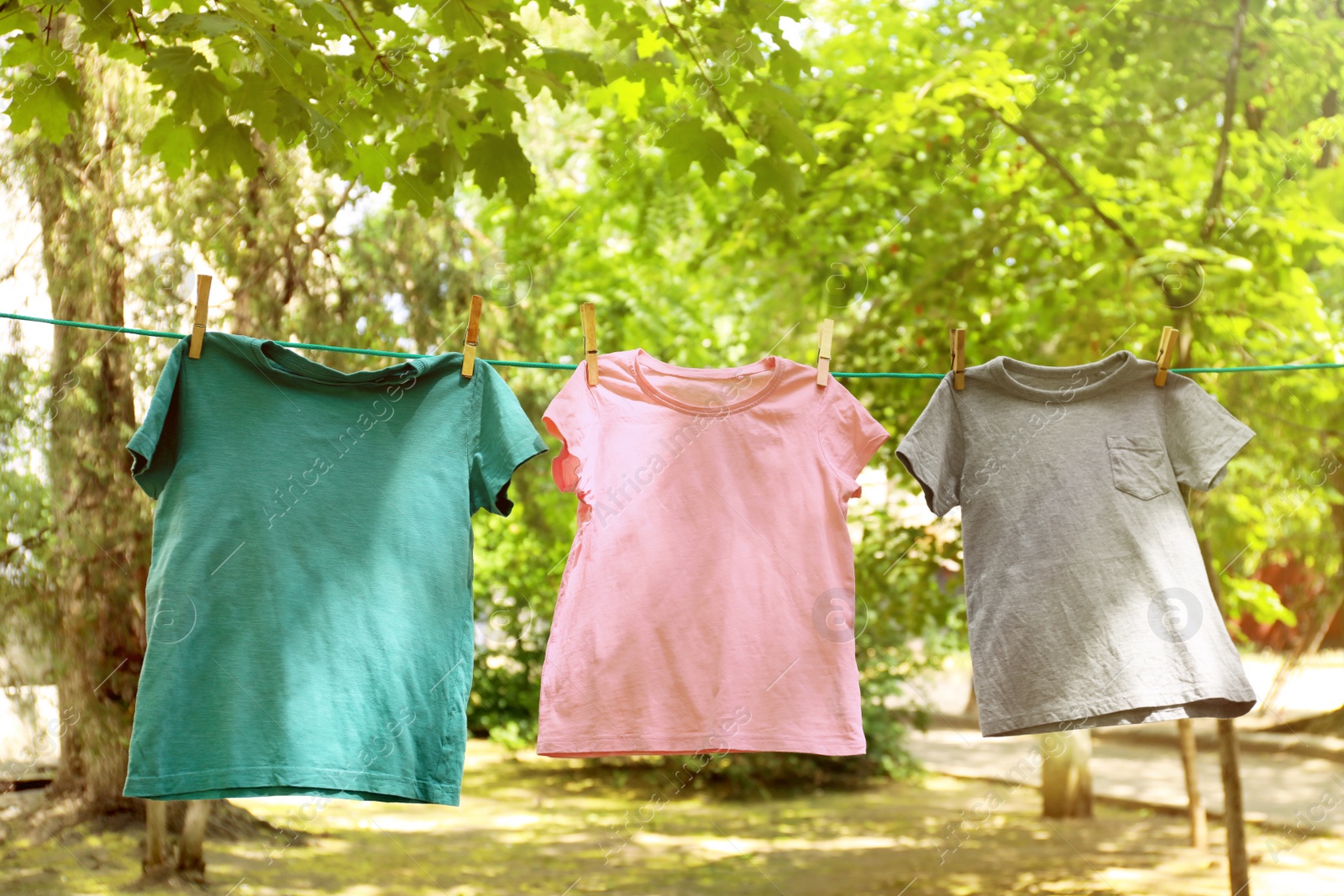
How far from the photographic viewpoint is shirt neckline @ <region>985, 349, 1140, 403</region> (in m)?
2.39

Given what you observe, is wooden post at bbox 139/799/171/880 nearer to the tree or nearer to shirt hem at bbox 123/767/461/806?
the tree

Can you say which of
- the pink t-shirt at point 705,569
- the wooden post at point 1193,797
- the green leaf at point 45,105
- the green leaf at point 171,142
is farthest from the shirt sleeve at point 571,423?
the wooden post at point 1193,797

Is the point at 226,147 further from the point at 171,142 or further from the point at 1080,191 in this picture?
the point at 1080,191

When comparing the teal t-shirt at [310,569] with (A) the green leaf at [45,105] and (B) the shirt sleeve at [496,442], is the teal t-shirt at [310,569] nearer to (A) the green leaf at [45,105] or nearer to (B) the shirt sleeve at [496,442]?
(B) the shirt sleeve at [496,442]

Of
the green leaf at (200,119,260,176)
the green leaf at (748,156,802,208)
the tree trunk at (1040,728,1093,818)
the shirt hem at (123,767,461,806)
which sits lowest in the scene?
the tree trunk at (1040,728,1093,818)

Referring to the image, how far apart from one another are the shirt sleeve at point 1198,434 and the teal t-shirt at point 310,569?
145 cm

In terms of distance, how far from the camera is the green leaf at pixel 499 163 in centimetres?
303

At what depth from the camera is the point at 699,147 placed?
10.2 ft

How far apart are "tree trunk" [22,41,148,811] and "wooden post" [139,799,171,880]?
Answer: 0.41 metres

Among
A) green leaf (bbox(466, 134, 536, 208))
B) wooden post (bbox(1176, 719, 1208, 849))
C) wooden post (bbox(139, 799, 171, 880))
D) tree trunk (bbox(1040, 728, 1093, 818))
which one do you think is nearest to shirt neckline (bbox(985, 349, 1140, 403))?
green leaf (bbox(466, 134, 536, 208))

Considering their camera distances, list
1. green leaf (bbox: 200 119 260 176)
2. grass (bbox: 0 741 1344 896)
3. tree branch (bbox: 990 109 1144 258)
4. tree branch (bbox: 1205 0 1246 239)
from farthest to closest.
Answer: grass (bbox: 0 741 1344 896) → tree branch (bbox: 1205 0 1246 239) → tree branch (bbox: 990 109 1144 258) → green leaf (bbox: 200 119 260 176)

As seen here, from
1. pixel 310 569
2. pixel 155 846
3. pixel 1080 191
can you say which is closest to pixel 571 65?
pixel 310 569

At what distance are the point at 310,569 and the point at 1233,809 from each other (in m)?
3.98

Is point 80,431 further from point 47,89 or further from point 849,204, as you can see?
point 849,204
